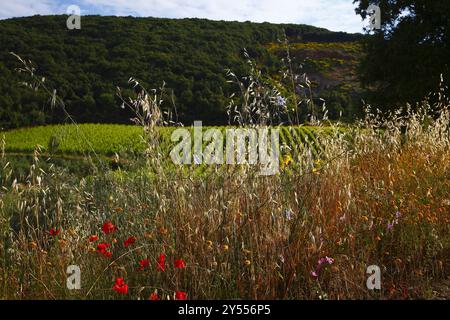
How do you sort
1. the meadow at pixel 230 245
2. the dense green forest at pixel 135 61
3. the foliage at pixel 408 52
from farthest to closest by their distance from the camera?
the dense green forest at pixel 135 61 → the foliage at pixel 408 52 → the meadow at pixel 230 245

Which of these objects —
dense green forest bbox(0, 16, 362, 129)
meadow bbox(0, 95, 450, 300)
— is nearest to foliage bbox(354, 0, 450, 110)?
dense green forest bbox(0, 16, 362, 129)

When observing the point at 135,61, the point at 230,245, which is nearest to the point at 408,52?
the point at 230,245

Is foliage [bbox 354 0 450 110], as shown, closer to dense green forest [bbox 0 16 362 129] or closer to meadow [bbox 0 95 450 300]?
dense green forest [bbox 0 16 362 129]

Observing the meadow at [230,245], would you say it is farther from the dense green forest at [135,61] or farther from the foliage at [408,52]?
the dense green forest at [135,61]

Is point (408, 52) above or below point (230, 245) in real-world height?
above

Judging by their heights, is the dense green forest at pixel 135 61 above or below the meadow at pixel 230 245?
above

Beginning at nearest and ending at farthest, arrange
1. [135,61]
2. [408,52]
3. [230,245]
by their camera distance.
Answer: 1. [230,245]
2. [408,52]
3. [135,61]

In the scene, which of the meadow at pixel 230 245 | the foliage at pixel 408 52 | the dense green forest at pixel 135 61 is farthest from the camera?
the dense green forest at pixel 135 61

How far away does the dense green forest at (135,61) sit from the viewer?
2800 cm

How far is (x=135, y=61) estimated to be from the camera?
125 ft

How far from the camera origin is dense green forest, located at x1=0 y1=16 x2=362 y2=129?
91.9ft

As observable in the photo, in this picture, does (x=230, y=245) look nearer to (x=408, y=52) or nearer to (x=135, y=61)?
(x=408, y=52)

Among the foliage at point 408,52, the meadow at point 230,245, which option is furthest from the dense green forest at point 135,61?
the meadow at point 230,245
